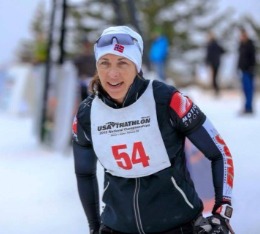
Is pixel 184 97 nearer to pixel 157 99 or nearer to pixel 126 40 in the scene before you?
pixel 157 99

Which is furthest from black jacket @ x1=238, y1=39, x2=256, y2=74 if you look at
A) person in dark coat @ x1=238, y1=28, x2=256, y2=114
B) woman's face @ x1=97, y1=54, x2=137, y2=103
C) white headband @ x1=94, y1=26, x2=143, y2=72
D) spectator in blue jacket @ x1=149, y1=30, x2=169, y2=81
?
woman's face @ x1=97, y1=54, x2=137, y2=103

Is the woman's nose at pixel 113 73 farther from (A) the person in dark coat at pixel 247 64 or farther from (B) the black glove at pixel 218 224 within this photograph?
(A) the person in dark coat at pixel 247 64

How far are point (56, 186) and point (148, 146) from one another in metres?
4.42

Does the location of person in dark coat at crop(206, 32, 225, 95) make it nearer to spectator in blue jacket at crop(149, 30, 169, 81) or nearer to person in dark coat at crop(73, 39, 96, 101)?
spectator in blue jacket at crop(149, 30, 169, 81)

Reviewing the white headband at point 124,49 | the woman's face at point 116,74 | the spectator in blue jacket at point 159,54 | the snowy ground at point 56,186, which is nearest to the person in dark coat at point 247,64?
the snowy ground at point 56,186

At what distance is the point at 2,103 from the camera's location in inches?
708

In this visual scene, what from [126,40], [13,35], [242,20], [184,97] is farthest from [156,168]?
[13,35]

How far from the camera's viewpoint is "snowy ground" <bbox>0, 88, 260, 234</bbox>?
5.06 m

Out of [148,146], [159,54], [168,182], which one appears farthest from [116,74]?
[159,54]

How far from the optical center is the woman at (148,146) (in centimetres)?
246

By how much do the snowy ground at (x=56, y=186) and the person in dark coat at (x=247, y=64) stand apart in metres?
0.52

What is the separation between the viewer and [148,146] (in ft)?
8.11

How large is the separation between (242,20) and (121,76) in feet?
165

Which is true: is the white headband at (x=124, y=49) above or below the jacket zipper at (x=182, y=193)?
above
